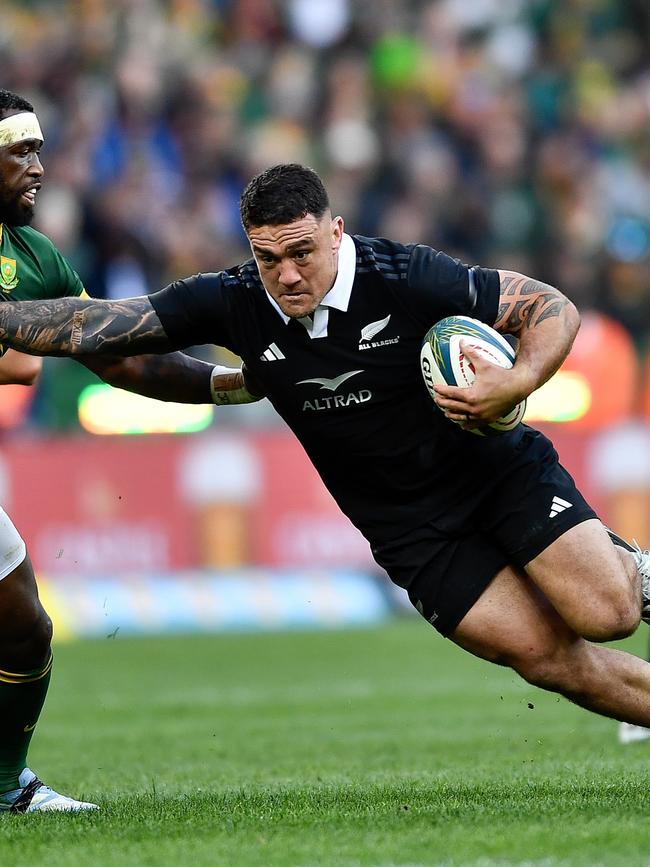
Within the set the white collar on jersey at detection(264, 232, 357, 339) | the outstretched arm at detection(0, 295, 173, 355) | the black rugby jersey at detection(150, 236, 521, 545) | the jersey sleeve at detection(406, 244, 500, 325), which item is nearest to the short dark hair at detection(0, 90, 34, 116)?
the outstretched arm at detection(0, 295, 173, 355)

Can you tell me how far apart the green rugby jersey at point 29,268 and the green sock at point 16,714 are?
1.46m

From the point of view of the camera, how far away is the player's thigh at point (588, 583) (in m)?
5.80

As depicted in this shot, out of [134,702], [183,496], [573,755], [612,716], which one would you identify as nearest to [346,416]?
[612,716]

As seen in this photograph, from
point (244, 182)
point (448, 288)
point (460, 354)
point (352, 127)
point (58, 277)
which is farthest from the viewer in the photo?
point (352, 127)

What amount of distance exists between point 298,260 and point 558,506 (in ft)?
4.38

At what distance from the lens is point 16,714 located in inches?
251

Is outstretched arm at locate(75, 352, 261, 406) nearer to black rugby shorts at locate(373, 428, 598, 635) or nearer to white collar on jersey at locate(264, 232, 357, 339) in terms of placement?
white collar on jersey at locate(264, 232, 357, 339)

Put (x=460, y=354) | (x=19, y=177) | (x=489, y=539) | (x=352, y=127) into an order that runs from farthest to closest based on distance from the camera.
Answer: (x=352, y=127), (x=19, y=177), (x=489, y=539), (x=460, y=354)

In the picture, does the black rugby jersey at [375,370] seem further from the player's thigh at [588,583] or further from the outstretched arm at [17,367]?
the outstretched arm at [17,367]

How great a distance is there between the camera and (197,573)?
13695mm

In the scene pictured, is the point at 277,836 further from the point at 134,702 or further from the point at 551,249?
the point at 551,249

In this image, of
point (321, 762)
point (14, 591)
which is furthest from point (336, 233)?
point (321, 762)

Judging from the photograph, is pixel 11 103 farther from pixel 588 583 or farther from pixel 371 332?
pixel 588 583

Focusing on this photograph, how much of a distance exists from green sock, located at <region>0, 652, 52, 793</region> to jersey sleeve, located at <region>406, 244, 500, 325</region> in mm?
2094
